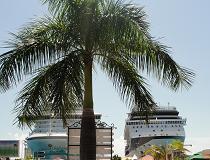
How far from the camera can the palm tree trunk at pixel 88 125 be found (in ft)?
28.5

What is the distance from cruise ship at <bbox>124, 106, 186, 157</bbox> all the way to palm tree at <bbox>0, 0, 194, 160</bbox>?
93.0m

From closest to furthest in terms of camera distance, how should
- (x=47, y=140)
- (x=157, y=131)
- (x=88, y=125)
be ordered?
(x=88, y=125)
(x=157, y=131)
(x=47, y=140)

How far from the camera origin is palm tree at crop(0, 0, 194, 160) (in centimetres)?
894

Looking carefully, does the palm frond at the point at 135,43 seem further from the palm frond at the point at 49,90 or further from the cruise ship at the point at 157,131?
the cruise ship at the point at 157,131

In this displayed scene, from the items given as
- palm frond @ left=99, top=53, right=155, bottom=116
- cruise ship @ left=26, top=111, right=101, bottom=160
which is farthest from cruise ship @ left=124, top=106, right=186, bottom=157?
palm frond @ left=99, top=53, right=155, bottom=116

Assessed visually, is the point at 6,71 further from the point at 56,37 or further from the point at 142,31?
the point at 142,31

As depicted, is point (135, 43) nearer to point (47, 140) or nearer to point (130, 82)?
point (130, 82)

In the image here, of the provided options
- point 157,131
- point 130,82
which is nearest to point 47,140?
point 157,131

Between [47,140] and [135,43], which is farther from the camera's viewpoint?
[47,140]

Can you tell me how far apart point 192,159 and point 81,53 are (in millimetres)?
22631

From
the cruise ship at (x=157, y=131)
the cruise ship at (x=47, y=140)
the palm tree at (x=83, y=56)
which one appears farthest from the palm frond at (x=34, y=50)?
the cruise ship at (x=47, y=140)

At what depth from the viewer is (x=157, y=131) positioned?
10594 cm

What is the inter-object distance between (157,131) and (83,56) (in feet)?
323

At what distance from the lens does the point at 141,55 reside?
31.8 ft
